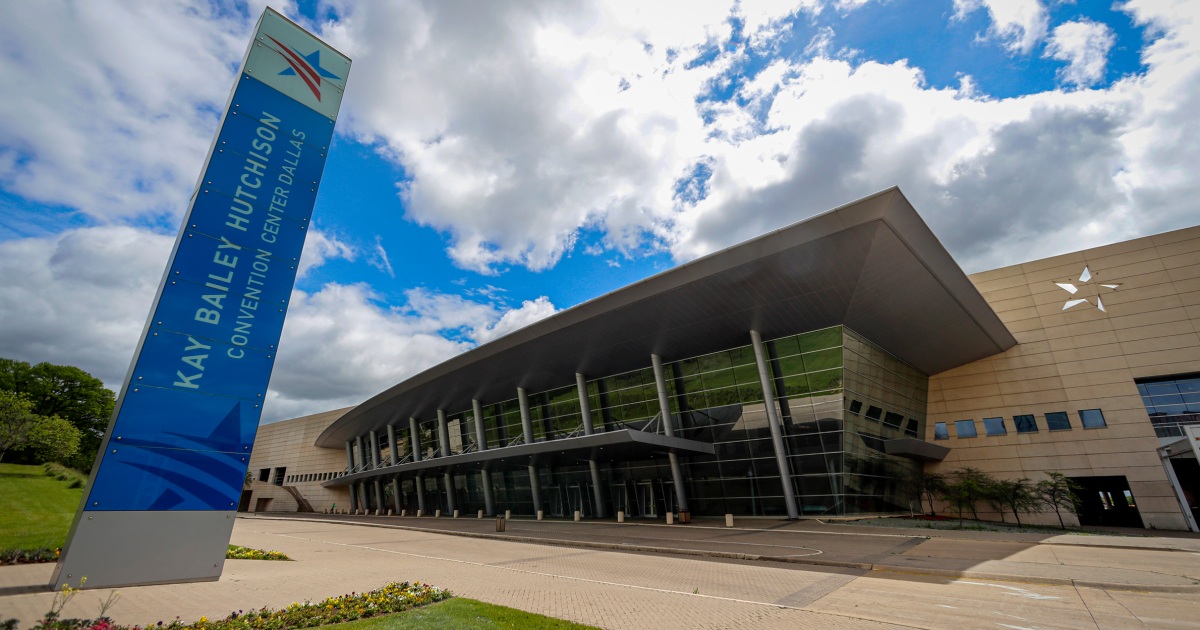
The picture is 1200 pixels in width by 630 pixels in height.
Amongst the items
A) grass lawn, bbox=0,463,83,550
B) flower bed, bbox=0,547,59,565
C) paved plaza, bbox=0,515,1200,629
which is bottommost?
paved plaza, bbox=0,515,1200,629

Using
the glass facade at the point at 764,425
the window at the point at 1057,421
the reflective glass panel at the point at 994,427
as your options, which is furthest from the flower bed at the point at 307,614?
the window at the point at 1057,421

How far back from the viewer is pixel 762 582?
1145cm

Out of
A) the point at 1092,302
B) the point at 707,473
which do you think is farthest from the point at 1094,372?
the point at 707,473

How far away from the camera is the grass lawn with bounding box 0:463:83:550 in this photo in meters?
9.06

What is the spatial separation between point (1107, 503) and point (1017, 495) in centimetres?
640

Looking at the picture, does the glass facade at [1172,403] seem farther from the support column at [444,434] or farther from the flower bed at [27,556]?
the support column at [444,434]

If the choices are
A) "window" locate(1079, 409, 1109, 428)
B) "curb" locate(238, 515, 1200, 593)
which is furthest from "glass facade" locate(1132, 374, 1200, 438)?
"curb" locate(238, 515, 1200, 593)

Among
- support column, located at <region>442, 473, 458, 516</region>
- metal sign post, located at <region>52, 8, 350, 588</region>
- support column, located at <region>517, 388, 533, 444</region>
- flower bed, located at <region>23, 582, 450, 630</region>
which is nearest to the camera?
flower bed, located at <region>23, 582, 450, 630</region>

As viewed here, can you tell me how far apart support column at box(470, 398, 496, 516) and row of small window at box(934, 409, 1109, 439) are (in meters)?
35.3

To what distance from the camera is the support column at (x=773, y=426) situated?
26500 mm

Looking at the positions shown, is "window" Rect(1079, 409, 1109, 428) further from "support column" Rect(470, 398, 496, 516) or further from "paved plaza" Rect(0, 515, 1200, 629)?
"support column" Rect(470, 398, 496, 516)

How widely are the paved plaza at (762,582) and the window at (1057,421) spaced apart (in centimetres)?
1367

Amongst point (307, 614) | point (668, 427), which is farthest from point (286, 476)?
point (307, 614)

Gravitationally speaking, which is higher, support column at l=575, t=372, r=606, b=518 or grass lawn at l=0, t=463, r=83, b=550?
support column at l=575, t=372, r=606, b=518
